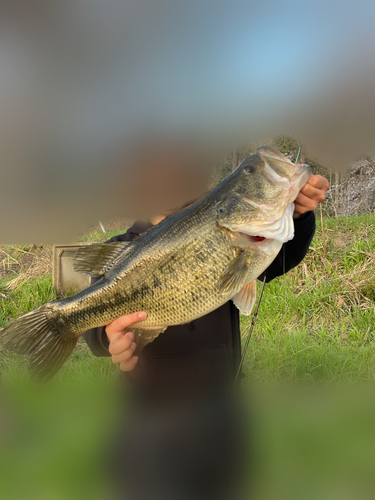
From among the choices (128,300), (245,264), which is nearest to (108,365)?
(128,300)

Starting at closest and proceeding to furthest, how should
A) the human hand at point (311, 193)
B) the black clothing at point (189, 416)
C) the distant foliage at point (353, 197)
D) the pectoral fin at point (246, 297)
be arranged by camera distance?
the black clothing at point (189, 416) < the human hand at point (311, 193) < the pectoral fin at point (246, 297) < the distant foliage at point (353, 197)

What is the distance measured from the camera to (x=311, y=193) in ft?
5.27

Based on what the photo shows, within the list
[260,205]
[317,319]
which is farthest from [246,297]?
[317,319]

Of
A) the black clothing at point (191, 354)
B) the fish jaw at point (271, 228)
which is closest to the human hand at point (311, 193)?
the fish jaw at point (271, 228)

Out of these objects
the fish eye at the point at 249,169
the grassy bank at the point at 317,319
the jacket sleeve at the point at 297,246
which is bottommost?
the grassy bank at the point at 317,319

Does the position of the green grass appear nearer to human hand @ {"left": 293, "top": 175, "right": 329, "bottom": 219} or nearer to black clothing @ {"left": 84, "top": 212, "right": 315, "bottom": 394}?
black clothing @ {"left": 84, "top": 212, "right": 315, "bottom": 394}

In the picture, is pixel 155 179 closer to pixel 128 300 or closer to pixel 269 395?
pixel 128 300

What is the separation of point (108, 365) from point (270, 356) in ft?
5.65

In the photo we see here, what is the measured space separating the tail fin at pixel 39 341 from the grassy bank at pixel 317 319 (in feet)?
3.41

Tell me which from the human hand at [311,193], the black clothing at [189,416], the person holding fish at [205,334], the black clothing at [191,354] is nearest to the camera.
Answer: the black clothing at [189,416]

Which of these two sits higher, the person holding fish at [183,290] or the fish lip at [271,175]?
the fish lip at [271,175]

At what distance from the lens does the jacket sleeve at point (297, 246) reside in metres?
1.88

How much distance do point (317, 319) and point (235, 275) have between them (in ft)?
10.5

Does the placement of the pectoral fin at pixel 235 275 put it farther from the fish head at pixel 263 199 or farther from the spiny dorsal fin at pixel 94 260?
the spiny dorsal fin at pixel 94 260
